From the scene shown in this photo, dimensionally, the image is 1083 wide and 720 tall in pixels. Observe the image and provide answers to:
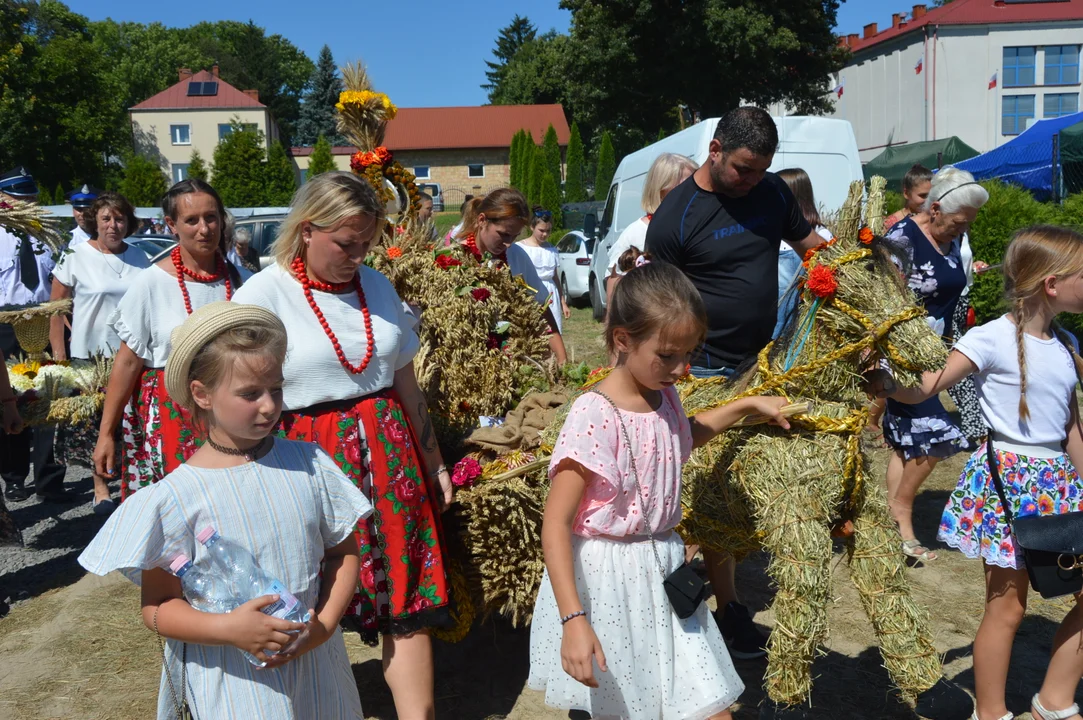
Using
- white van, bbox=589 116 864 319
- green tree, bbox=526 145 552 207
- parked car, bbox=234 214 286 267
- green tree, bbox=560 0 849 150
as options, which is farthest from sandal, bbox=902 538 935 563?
green tree, bbox=526 145 552 207

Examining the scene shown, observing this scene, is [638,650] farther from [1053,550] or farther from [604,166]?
[604,166]

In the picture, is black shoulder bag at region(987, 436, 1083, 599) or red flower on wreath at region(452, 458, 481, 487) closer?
black shoulder bag at region(987, 436, 1083, 599)

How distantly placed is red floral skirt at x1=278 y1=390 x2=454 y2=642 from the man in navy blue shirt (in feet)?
3.96

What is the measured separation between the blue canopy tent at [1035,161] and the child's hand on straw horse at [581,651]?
1322 cm

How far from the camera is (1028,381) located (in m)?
3.19

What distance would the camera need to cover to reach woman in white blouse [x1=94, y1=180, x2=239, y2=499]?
3.80 metres

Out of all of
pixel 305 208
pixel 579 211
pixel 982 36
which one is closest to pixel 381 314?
pixel 305 208

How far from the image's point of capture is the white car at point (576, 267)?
16.5 m

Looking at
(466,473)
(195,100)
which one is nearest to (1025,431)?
(466,473)

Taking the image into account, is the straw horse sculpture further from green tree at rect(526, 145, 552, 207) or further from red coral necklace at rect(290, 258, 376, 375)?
green tree at rect(526, 145, 552, 207)

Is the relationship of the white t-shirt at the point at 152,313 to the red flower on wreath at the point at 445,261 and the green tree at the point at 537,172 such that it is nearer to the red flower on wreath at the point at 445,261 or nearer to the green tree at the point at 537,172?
the red flower on wreath at the point at 445,261

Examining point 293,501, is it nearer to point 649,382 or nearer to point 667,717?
point 649,382

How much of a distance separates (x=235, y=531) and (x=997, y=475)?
102 inches

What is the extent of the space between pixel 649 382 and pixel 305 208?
1.33m
